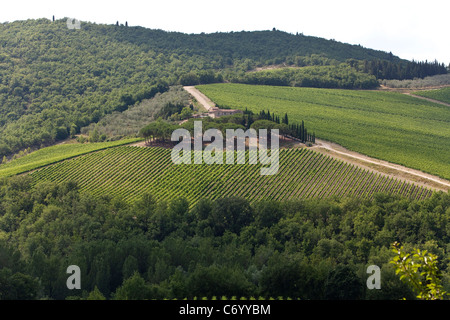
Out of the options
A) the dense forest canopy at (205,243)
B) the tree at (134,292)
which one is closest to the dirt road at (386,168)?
the dense forest canopy at (205,243)

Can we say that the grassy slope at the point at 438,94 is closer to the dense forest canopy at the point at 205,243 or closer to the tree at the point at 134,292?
the dense forest canopy at the point at 205,243

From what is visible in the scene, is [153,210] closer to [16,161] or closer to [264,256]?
[264,256]

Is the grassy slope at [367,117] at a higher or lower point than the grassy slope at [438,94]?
lower

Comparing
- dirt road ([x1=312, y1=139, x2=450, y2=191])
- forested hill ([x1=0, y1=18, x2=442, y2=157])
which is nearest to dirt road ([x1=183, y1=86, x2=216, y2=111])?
forested hill ([x1=0, y1=18, x2=442, y2=157])

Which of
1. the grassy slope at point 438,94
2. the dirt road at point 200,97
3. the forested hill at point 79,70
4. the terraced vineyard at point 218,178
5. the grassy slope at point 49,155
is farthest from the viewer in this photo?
the grassy slope at point 438,94

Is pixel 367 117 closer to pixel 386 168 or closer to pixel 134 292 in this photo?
pixel 386 168
